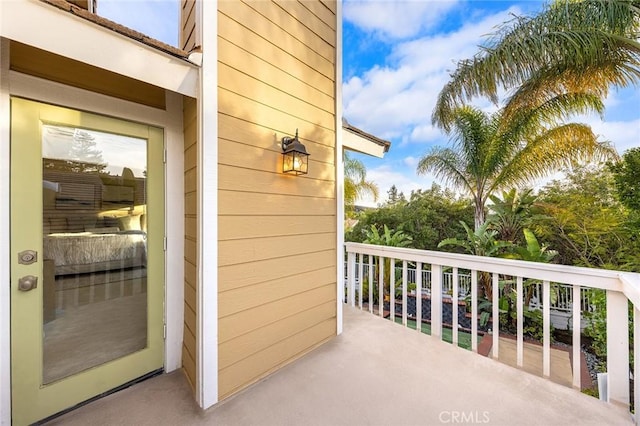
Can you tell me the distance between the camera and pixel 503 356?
4.36m

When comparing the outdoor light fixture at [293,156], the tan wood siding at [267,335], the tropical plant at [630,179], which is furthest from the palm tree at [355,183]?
the outdoor light fixture at [293,156]

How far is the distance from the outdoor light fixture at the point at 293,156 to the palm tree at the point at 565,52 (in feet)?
14.3

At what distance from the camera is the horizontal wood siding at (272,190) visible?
76.5 inches

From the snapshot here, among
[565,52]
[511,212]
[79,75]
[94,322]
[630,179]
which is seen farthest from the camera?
[511,212]

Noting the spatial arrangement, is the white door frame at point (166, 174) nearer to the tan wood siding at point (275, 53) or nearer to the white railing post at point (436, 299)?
the tan wood siding at point (275, 53)

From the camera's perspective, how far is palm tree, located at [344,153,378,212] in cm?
1056

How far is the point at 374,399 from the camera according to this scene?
189 cm

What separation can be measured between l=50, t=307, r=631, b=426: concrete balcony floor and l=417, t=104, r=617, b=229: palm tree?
6087 mm

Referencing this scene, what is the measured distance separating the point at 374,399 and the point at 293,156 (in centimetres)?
189

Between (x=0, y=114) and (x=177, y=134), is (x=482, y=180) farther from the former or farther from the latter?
(x=0, y=114)

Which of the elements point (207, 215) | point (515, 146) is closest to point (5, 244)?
point (207, 215)

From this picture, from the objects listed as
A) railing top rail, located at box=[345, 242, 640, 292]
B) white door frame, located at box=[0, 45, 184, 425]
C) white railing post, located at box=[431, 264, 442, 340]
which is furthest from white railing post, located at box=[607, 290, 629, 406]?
white door frame, located at box=[0, 45, 184, 425]

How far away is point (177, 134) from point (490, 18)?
8.11m

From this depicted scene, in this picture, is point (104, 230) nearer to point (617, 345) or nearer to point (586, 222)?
point (617, 345)
